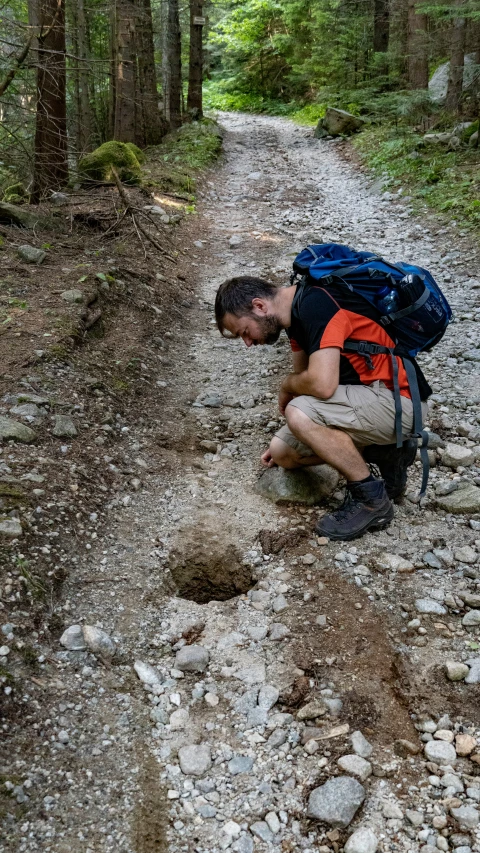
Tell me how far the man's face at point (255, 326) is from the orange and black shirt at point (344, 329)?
0.11 meters

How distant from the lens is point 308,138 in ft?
57.7

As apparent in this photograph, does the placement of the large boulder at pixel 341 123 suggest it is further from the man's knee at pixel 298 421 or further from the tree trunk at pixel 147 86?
the man's knee at pixel 298 421

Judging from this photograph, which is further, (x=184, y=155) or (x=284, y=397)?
(x=184, y=155)

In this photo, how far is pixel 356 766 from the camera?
244cm

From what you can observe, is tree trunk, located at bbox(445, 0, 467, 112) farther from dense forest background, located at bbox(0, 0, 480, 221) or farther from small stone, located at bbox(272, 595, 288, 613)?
small stone, located at bbox(272, 595, 288, 613)

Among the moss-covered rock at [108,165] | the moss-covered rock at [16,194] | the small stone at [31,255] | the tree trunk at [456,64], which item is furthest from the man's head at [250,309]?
the tree trunk at [456,64]

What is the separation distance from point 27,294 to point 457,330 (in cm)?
428

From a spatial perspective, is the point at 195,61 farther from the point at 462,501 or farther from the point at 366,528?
the point at 366,528

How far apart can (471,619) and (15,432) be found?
2914mm

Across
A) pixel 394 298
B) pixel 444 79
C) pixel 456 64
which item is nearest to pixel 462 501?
pixel 394 298

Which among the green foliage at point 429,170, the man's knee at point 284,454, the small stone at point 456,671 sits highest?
the green foliage at point 429,170

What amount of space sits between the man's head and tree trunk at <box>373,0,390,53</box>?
16.5 metres

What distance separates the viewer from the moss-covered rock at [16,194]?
9.16m

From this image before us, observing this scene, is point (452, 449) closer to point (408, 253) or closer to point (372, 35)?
point (408, 253)
